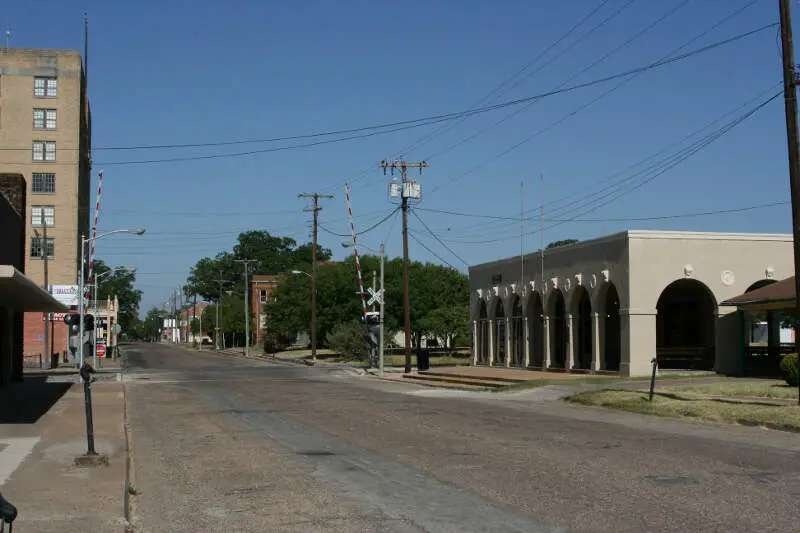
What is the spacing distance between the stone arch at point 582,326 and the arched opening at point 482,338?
794 centimetres

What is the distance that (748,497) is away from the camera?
10070mm

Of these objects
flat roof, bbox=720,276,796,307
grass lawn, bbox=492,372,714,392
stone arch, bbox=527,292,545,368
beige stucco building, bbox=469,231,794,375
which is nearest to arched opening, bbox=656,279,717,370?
beige stucco building, bbox=469,231,794,375

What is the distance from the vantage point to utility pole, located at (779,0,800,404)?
20.9 meters

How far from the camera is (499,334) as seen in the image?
49.2 metres

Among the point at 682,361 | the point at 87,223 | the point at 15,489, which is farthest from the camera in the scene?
the point at 87,223

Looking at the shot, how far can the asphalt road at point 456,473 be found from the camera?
8969 millimetres

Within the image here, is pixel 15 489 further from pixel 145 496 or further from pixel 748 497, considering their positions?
pixel 748 497

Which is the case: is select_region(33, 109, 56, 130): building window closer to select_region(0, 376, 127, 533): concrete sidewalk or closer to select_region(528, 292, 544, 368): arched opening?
select_region(528, 292, 544, 368): arched opening

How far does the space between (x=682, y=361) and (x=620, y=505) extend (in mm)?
31887

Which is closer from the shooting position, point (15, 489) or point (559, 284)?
point (15, 489)

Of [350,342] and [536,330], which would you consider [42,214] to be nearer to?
[350,342]

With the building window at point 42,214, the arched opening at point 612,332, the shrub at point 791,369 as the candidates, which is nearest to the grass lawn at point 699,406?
the shrub at point 791,369

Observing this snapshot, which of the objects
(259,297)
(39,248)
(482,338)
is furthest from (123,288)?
(482,338)

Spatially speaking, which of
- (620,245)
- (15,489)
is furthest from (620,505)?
(620,245)
